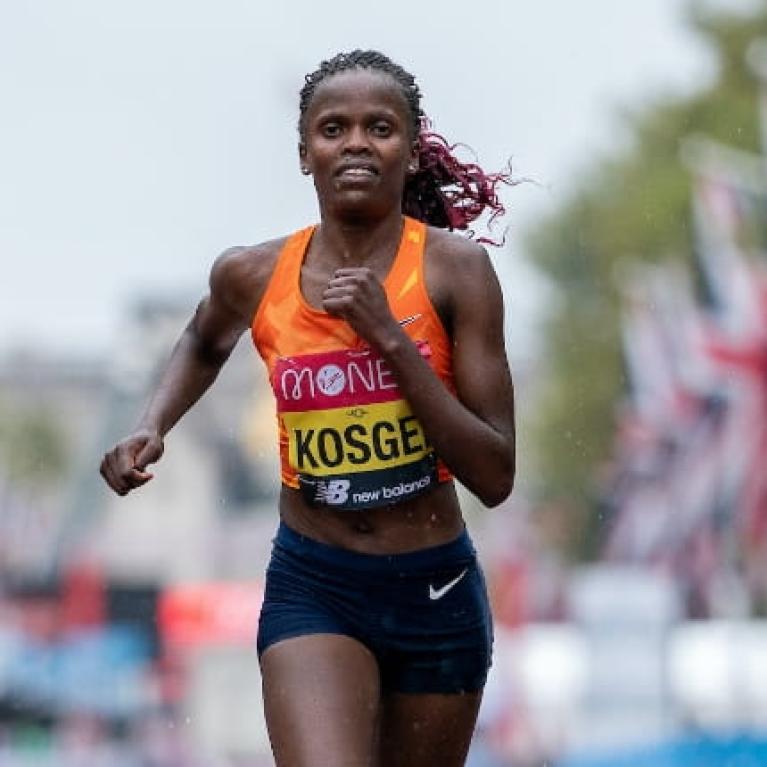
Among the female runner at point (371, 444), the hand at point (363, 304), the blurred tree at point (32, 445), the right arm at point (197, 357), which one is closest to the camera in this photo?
the hand at point (363, 304)

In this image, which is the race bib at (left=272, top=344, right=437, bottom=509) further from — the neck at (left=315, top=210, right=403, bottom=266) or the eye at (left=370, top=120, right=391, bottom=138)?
the eye at (left=370, top=120, right=391, bottom=138)

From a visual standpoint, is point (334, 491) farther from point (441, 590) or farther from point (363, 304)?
point (363, 304)

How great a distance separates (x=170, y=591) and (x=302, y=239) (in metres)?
35.7

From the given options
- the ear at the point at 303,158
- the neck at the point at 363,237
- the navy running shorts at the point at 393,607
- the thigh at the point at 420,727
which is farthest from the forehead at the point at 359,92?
the thigh at the point at 420,727

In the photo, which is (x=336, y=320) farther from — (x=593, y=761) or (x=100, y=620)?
(x=100, y=620)

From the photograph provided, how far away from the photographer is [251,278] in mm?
5980

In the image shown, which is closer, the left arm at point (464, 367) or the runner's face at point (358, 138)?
the left arm at point (464, 367)

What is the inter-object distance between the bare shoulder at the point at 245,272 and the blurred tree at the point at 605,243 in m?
33.0

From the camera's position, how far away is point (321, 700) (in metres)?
5.68

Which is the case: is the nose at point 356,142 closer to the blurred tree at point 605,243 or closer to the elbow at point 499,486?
the elbow at point 499,486

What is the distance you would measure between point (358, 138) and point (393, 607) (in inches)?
40.1

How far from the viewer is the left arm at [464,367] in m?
5.56

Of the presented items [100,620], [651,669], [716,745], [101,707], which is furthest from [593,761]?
[100,620]

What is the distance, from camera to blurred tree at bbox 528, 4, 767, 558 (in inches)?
1757
